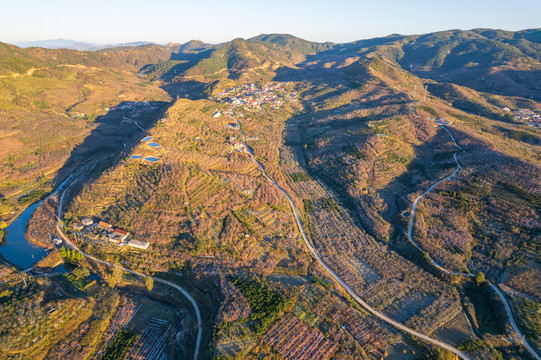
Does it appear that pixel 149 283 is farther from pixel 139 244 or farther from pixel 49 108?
pixel 49 108

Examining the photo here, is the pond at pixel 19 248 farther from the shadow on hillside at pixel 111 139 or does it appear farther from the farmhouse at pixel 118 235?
the shadow on hillside at pixel 111 139

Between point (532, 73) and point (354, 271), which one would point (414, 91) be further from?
point (354, 271)

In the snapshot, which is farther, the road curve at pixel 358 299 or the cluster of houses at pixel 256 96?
the cluster of houses at pixel 256 96

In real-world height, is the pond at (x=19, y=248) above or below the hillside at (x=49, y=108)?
below

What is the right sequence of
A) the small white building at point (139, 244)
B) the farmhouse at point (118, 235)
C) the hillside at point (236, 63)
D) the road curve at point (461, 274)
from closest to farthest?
the road curve at point (461, 274), the small white building at point (139, 244), the farmhouse at point (118, 235), the hillside at point (236, 63)

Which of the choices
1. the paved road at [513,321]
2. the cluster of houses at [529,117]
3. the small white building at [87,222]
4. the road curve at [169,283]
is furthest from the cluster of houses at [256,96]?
the paved road at [513,321]

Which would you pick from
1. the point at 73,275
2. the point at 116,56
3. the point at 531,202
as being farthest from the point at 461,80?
the point at 116,56

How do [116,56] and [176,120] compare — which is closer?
[176,120]
